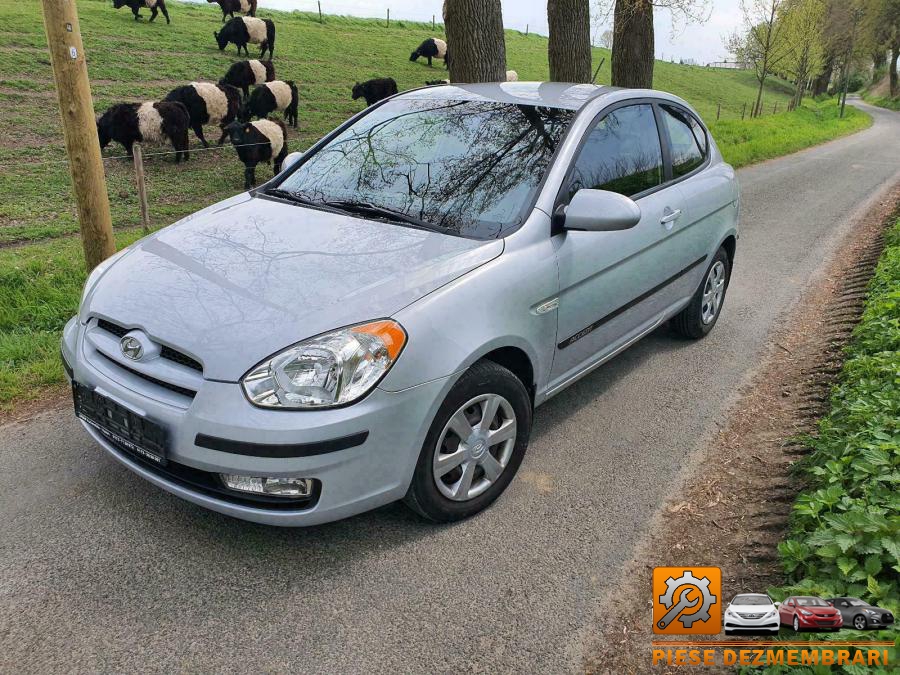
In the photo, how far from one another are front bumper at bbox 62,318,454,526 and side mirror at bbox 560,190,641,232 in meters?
1.10

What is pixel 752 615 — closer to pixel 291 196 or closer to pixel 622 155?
pixel 622 155

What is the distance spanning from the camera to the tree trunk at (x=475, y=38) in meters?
8.49

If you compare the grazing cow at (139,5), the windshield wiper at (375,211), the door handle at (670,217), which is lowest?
the door handle at (670,217)

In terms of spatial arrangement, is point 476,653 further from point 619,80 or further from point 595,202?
point 619,80

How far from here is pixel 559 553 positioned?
3105 mm

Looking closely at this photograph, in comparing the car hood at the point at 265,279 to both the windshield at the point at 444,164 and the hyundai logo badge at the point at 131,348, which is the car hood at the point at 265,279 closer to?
the hyundai logo badge at the point at 131,348

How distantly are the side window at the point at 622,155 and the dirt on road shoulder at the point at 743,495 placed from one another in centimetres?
161

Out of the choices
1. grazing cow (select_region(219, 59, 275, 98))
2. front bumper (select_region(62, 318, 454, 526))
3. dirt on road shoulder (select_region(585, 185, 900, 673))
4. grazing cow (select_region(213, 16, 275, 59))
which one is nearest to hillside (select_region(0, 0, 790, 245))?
grazing cow (select_region(213, 16, 275, 59))

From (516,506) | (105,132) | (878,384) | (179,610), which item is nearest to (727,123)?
(105,132)

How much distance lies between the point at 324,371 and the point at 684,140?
11.6 ft

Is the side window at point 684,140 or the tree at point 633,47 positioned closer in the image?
the side window at point 684,140

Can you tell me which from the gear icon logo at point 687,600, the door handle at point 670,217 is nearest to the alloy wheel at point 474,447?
the gear icon logo at point 687,600

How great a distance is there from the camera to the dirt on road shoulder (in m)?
2.77

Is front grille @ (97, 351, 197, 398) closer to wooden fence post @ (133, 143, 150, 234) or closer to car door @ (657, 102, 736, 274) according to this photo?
car door @ (657, 102, 736, 274)
